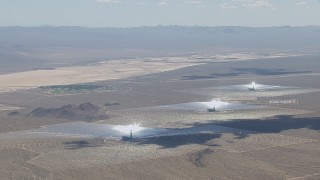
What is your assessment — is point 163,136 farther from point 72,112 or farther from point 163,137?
point 72,112

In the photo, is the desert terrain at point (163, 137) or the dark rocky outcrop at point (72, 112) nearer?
the desert terrain at point (163, 137)

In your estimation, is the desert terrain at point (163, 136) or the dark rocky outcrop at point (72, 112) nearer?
→ the desert terrain at point (163, 136)

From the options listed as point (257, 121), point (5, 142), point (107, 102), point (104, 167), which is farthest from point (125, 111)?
point (104, 167)

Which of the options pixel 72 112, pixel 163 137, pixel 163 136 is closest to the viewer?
pixel 163 137

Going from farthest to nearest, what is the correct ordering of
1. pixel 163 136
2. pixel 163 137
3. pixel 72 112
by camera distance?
1. pixel 72 112
2. pixel 163 136
3. pixel 163 137

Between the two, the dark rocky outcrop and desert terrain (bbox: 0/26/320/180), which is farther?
the dark rocky outcrop

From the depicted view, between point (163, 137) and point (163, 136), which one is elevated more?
point (163, 136)

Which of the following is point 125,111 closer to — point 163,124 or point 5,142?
point 163,124

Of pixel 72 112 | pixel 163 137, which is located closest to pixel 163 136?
pixel 163 137

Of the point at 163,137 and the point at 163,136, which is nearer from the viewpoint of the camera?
the point at 163,137

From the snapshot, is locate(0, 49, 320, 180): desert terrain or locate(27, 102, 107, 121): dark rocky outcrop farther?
locate(27, 102, 107, 121): dark rocky outcrop

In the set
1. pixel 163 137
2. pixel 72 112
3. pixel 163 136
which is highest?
pixel 72 112
